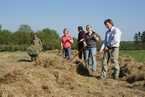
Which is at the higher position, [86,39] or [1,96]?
[86,39]

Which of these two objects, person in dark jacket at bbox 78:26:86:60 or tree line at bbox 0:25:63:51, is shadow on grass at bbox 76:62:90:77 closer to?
person in dark jacket at bbox 78:26:86:60

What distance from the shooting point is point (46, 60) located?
609 inches

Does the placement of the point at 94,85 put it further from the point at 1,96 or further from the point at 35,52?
the point at 35,52

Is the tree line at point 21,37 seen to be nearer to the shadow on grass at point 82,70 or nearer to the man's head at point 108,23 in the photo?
the shadow on grass at point 82,70

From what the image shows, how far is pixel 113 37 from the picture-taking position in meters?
12.6

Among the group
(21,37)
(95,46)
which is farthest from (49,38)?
(95,46)

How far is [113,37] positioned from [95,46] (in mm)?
2371

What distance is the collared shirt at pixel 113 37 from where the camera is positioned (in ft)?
41.3

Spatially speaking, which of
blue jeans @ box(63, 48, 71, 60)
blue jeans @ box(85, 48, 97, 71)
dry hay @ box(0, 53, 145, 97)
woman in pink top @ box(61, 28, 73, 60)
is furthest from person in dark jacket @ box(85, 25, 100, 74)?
woman in pink top @ box(61, 28, 73, 60)

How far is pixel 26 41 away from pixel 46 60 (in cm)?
5119

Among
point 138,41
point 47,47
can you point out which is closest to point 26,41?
point 47,47

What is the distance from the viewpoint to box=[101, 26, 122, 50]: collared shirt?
12578mm

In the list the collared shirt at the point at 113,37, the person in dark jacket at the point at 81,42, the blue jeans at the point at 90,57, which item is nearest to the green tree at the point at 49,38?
the person in dark jacket at the point at 81,42

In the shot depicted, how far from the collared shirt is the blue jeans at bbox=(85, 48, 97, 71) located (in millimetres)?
1854
